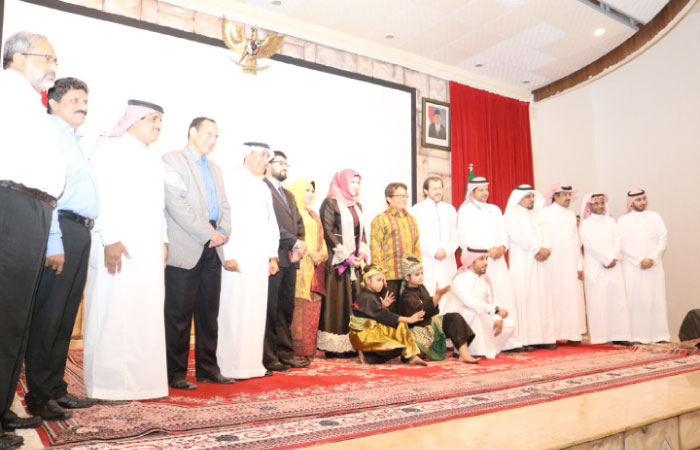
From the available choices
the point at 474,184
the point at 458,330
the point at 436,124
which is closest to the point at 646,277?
the point at 474,184

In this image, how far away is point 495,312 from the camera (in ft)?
14.8

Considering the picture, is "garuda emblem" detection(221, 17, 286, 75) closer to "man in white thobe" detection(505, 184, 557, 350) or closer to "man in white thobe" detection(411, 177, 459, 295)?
"man in white thobe" detection(411, 177, 459, 295)

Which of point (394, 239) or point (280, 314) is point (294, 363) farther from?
point (394, 239)

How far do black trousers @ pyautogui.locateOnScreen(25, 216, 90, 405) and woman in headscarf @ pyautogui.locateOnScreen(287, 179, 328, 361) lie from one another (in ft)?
6.61

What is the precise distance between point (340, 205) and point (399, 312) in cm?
107

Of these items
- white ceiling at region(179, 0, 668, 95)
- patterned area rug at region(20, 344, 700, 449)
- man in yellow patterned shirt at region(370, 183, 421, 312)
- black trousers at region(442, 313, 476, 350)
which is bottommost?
patterned area rug at region(20, 344, 700, 449)

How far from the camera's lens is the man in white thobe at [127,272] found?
8.90 ft

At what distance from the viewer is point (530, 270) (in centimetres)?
540

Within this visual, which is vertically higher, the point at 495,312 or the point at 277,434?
the point at 495,312

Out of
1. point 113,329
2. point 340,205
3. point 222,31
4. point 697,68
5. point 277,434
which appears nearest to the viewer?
point 277,434

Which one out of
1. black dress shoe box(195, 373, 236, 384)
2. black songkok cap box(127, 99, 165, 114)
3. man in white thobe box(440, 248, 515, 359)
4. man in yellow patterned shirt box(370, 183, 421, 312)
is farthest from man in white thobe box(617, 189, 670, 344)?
black songkok cap box(127, 99, 165, 114)

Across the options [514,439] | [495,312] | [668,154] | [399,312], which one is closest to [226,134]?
[399,312]

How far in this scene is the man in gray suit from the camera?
3.08 meters

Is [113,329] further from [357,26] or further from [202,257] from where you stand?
[357,26]
